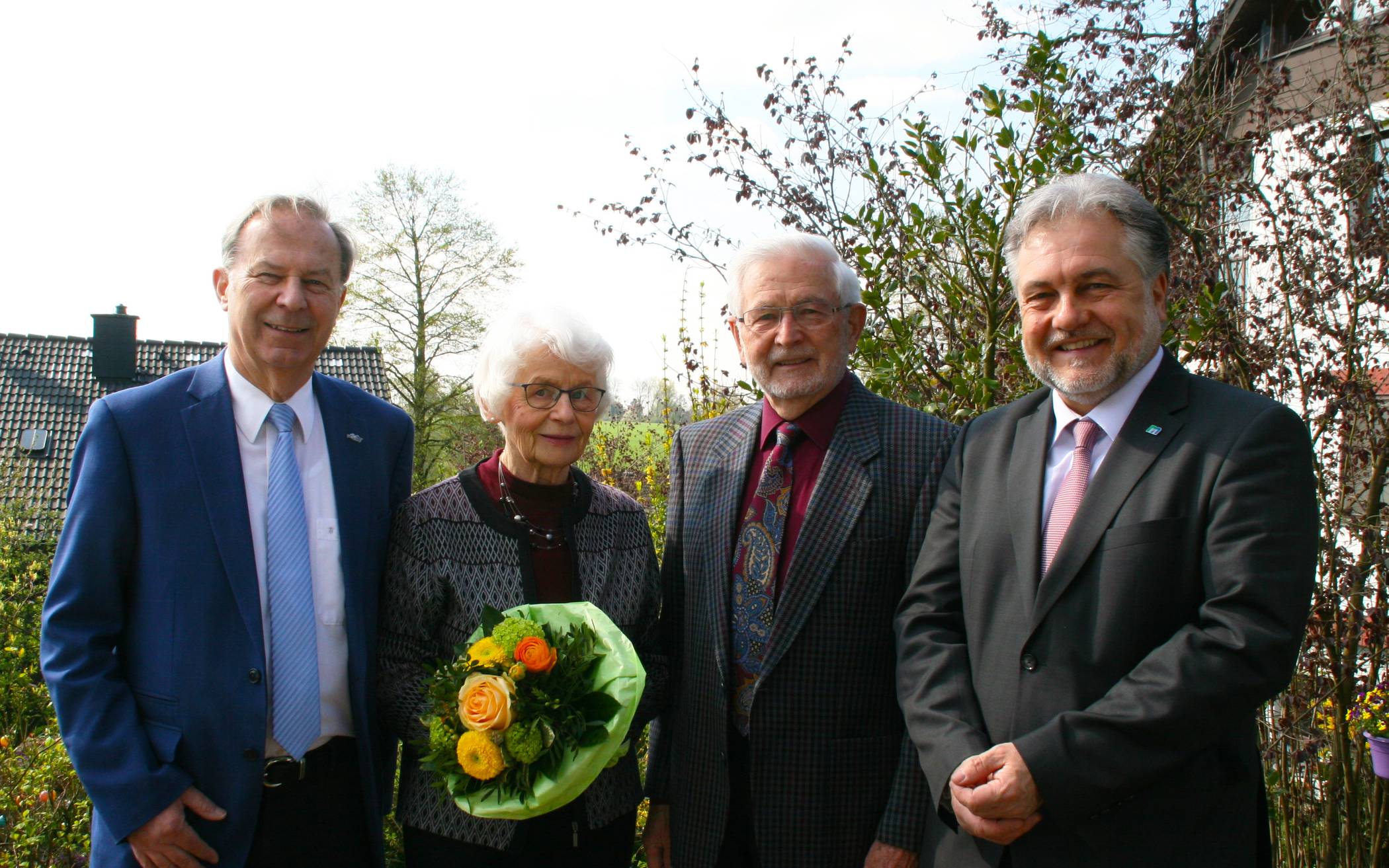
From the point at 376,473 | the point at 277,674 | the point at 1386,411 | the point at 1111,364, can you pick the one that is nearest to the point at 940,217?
the point at 1111,364

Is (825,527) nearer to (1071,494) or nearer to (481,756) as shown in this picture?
(1071,494)

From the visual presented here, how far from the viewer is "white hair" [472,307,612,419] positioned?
2.84m

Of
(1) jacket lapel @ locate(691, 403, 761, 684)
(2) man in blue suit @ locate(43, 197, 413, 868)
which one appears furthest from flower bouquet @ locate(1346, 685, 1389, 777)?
(2) man in blue suit @ locate(43, 197, 413, 868)

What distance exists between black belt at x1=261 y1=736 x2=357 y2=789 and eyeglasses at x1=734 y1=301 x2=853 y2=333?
170cm

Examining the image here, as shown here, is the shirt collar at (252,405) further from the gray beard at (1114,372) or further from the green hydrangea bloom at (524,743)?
the gray beard at (1114,372)

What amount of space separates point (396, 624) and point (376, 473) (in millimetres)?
479

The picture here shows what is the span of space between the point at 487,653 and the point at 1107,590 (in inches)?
56.8

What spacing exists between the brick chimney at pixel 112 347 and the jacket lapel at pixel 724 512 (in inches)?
1119

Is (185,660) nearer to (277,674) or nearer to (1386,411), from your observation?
(277,674)

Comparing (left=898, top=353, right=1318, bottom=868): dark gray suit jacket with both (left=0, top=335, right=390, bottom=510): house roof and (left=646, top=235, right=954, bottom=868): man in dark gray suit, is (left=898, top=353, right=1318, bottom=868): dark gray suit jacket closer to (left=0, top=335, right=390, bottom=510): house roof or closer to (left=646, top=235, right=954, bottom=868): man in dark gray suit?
(left=646, top=235, right=954, bottom=868): man in dark gray suit

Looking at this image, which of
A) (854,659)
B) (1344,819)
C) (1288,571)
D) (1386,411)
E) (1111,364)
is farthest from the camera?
(1386,411)

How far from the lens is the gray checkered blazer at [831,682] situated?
2.62 metres

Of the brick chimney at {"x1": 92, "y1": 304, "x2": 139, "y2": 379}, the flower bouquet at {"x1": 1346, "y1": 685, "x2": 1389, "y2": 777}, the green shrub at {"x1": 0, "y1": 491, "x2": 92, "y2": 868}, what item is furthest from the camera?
the brick chimney at {"x1": 92, "y1": 304, "x2": 139, "y2": 379}

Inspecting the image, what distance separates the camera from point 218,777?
245 centimetres
